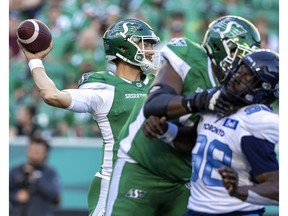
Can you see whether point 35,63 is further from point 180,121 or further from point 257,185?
point 257,185

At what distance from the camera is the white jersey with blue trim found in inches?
155

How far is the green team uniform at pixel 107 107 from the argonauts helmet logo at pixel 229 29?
3.27 feet

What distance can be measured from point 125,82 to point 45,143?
3.54 metres

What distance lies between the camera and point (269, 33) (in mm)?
11078

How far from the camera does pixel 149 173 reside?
461cm

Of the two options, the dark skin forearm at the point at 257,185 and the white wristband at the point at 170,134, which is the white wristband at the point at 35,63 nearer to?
the white wristband at the point at 170,134

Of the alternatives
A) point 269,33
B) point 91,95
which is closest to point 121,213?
point 91,95

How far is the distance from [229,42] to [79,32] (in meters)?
6.82

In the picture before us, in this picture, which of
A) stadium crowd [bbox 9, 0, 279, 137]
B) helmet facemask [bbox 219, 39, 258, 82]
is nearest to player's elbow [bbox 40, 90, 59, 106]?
helmet facemask [bbox 219, 39, 258, 82]

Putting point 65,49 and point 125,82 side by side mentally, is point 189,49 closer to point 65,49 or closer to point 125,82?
point 125,82

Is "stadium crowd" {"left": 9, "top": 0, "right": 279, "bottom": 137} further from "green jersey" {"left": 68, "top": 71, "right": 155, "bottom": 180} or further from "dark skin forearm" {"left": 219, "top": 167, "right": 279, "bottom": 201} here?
"dark skin forearm" {"left": 219, "top": 167, "right": 279, "bottom": 201}

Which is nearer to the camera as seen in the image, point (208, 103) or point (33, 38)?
point (208, 103)

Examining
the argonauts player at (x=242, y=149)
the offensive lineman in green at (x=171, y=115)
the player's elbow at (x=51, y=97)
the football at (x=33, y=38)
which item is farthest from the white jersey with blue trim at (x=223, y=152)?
the football at (x=33, y=38)

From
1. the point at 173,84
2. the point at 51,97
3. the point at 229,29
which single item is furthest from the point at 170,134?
the point at 51,97
